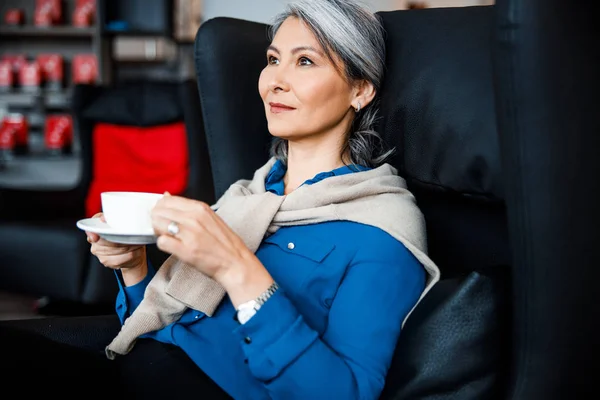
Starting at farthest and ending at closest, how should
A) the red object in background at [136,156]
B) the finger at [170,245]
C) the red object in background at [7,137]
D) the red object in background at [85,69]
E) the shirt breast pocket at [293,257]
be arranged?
A: the red object in background at [85,69], the red object in background at [7,137], the red object in background at [136,156], the shirt breast pocket at [293,257], the finger at [170,245]

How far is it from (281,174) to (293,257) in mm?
309

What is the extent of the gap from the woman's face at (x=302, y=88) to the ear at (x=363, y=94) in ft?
0.10

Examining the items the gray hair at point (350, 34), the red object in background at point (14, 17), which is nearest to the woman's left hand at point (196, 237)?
the gray hair at point (350, 34)

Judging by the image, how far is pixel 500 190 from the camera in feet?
2.76

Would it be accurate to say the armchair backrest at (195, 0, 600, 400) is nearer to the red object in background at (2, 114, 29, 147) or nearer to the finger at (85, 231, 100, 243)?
the finger at (85, 231, 100, 243)

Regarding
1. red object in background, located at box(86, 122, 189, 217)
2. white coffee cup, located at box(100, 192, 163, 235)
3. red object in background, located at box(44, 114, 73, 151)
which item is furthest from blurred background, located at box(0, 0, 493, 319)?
white coffee cup, located at box(100, 192, 163, 235)

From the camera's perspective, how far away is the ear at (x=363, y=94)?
126 centimetres

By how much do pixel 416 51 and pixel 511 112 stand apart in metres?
0.43

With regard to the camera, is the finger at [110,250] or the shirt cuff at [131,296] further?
the shirt cuff at [131,296]

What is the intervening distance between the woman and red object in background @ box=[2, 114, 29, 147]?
326 cm

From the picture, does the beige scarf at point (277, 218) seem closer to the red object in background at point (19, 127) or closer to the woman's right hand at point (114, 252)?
the woman's right hand at point (114, 252)

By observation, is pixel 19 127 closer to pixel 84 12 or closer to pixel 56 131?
pixel 56 131

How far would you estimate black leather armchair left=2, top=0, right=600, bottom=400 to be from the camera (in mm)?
686

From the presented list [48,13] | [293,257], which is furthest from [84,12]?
[293,257]
